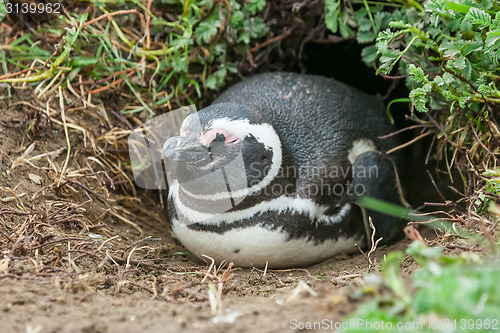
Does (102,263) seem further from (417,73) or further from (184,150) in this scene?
(417,73)

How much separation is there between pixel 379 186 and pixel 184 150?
1.18 metres

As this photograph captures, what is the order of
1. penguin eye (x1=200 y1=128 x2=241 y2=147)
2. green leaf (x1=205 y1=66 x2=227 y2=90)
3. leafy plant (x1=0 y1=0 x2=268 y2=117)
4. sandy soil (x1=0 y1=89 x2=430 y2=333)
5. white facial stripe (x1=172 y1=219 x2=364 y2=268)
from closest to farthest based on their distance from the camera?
sandy soil (x1=0 y1=89 x2=430 y2=333) < penguin eye (x1=200 y1=128 x2=241 y2=147) < white facial stripe (x1=172 y1=219 x2=364 y2=268) < leafy plant (x1=0 y1=0 x2=268 y2=117) < green leaf (x1=205 y1=66 x2=227 y2=90)

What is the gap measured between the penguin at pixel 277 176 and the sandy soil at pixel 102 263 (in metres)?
0.12

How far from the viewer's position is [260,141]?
7.82ft

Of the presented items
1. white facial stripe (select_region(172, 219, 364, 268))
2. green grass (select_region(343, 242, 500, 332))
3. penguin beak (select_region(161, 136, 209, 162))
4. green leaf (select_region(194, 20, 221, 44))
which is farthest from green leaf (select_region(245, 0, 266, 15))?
green grass (select_region(343, 242, 500, 332))

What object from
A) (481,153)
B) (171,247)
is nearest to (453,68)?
(481,153)

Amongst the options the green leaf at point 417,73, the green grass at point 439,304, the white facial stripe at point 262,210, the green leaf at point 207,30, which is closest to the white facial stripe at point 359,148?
the white facial stripe at point 262,210

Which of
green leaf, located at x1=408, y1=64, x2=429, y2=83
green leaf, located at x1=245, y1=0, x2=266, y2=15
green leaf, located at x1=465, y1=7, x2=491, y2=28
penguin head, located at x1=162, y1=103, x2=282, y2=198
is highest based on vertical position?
green leaf, located at x1=245, y1=0, x2=266, y2=15

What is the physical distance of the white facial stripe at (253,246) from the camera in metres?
2.45

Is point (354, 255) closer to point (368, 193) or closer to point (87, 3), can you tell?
point (368, 193)

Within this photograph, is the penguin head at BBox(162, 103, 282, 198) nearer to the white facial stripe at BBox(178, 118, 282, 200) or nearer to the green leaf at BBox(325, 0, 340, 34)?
the white facial stripe at BBox(178, 118, 282, 200)

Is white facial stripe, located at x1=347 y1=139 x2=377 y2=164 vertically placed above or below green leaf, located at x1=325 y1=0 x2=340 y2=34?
Answer: below

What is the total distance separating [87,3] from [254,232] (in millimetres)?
1781

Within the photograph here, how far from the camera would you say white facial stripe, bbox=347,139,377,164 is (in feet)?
A: 9.21
